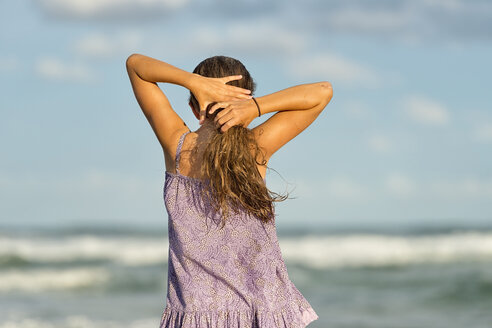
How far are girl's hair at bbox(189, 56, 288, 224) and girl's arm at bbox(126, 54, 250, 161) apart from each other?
0.26 feet

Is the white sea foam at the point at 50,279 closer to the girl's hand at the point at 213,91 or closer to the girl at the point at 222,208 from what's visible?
the girl at the point at 222,208

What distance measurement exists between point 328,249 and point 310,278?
2.69 metres

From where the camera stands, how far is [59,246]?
15.4 metres

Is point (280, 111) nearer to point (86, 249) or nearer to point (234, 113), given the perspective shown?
point (234, 113)

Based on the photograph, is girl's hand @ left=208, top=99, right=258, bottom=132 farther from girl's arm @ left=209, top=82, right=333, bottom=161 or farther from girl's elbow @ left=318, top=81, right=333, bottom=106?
girl's elbow @ left=318, top=81, right=333, bottom=106

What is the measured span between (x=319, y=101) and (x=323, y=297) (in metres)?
7.77

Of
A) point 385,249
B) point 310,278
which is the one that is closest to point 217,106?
point 310,278

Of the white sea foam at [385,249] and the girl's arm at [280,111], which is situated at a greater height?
the white sea foam at [385,249]

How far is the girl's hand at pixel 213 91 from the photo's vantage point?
85.1 inches

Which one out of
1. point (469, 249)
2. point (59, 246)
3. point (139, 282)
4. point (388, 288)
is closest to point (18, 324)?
point (139, 282)

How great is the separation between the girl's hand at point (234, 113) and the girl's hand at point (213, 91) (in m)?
0.02


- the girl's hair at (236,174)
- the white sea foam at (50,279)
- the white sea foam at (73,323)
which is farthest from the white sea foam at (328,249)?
the girl's hair at (236,174)

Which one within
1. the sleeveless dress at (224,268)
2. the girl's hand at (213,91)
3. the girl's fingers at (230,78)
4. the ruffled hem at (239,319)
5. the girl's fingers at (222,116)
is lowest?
the ruffled hem at (239,319)

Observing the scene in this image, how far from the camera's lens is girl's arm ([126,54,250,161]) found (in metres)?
2.17
